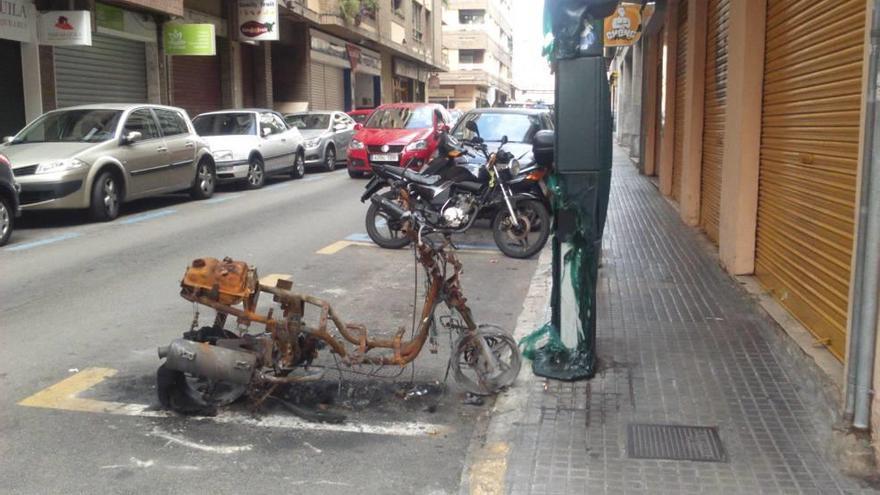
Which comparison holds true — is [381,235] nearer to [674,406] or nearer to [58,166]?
[58,166]

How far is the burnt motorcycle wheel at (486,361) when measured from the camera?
498 centimetres

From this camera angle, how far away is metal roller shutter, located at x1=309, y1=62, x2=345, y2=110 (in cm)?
3169

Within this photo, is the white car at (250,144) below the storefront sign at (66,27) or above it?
below

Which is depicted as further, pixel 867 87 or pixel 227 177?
pixel 227 177

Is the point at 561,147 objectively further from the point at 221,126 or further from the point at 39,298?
the point at 221,126

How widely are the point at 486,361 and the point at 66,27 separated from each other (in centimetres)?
1467

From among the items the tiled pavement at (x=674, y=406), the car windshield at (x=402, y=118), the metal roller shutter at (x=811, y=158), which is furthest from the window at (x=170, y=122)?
the metal roller shutter at (x=811, y=158)

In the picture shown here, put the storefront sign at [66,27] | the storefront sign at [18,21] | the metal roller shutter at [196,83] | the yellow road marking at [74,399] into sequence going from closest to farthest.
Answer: the yellow road marking at [74,399]
the storefront sign at [18,21]
the storefront sign at [66,27]
the metal roller shutter at [196,83]

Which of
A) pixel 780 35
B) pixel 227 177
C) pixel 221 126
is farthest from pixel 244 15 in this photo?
pixel 780 35

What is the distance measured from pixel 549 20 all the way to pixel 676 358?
2327mm

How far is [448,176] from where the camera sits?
32.2ft

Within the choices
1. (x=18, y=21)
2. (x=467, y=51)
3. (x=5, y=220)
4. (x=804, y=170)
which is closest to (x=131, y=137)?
(x=5, y=220)

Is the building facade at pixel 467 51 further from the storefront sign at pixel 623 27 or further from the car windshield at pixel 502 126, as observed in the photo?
the car windshield at pixel 502 126

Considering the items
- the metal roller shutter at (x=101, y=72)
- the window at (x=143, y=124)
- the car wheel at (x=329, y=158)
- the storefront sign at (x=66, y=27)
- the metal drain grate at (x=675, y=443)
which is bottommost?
the metal drain grate at (x=675, y=443)
